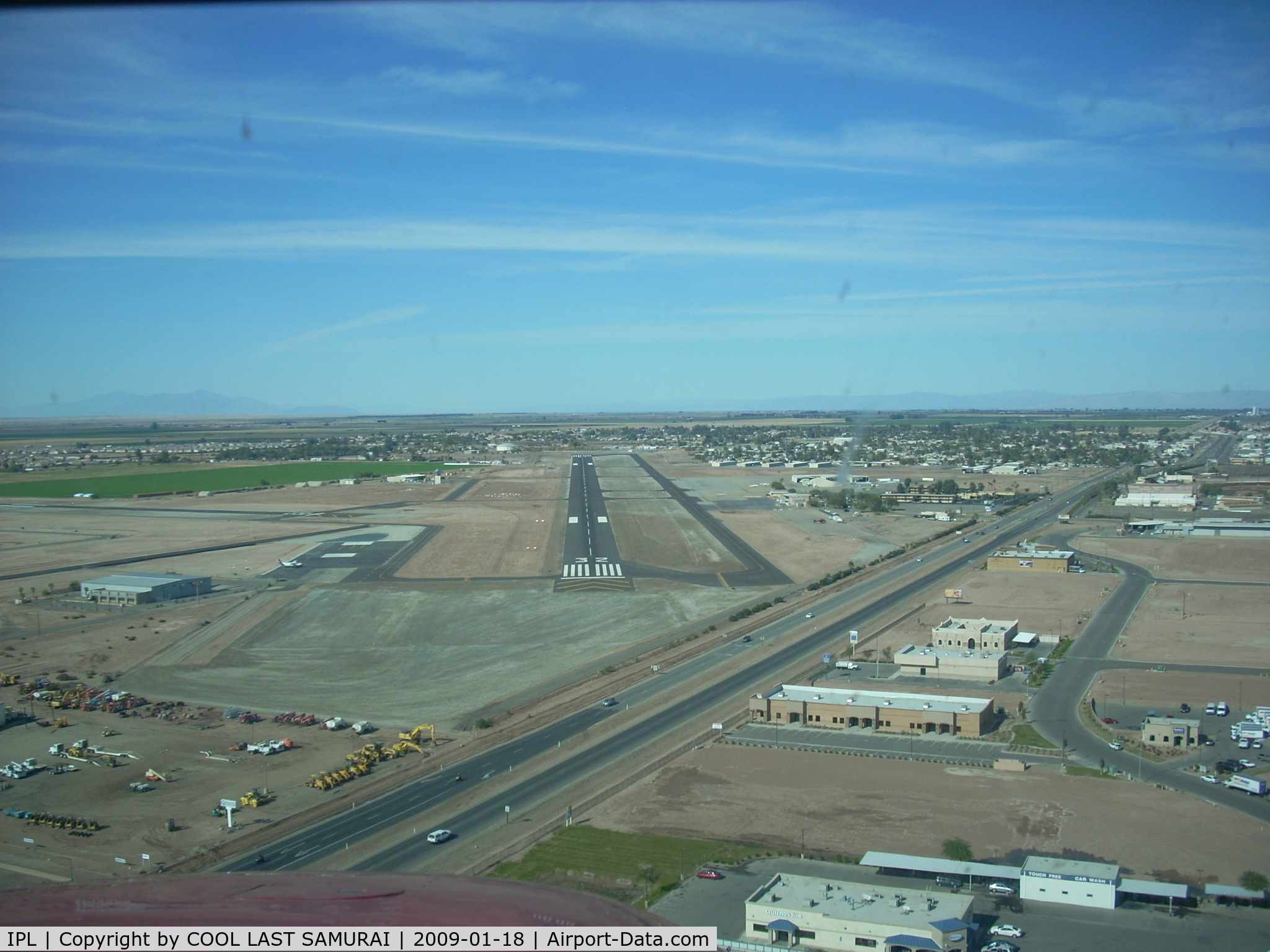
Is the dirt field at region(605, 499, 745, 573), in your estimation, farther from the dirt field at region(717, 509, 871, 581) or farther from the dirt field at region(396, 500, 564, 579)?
the dirt field at region(396, 500, 564, 579)

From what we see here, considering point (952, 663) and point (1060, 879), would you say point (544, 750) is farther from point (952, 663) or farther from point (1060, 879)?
point (952, 663)

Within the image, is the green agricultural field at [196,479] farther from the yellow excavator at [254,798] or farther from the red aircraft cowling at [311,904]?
the red aircraft cowling at [311,904]

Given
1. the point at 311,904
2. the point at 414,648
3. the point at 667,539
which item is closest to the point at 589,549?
the point at 667,539

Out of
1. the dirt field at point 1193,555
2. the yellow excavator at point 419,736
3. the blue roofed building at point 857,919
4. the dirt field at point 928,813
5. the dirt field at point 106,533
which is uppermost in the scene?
the dirt field at point 106,533

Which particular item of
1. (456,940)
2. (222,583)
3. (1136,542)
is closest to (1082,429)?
(1136,542)

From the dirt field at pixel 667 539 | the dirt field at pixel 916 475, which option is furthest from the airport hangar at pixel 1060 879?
the dirt field at pixel 916 475
